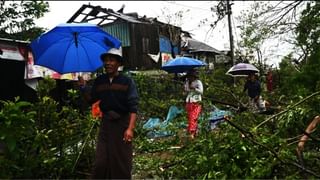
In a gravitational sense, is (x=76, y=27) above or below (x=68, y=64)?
above

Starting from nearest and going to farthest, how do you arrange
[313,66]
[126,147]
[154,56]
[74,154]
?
[126,147] < [74,154] < [313,66] < [154,56]

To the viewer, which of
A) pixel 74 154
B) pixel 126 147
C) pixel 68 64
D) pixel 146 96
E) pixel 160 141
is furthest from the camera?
pixel 146 96

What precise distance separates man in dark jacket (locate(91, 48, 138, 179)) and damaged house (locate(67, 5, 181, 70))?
59.4ft

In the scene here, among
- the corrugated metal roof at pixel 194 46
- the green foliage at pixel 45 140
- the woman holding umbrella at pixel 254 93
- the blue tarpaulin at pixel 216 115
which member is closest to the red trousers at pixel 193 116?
the blue tarpaulin at pixel 216 115

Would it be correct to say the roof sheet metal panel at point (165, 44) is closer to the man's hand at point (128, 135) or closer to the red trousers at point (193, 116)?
the red trousers at point (193, 116)

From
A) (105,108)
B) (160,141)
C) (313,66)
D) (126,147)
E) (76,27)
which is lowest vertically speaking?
(160,141)

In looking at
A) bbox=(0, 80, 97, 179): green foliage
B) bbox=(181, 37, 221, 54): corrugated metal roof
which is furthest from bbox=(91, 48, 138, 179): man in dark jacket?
bbox=(181, 37, 221, 54): corrugated metal roof

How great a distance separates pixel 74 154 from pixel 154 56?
20.1 m

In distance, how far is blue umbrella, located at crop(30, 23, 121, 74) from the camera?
5.73 metres

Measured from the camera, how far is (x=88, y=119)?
5.62 m

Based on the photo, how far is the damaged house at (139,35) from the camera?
23250 millimetres

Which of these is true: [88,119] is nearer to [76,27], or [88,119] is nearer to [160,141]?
[76,27]

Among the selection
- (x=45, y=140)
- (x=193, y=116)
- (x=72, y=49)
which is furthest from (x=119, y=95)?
(x=193, y=116)

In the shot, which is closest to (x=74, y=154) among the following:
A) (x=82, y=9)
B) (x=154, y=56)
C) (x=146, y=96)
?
(x=146, y=96)
